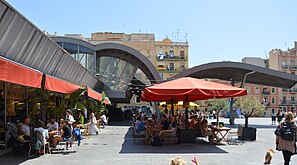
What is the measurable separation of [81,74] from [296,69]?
69932mm

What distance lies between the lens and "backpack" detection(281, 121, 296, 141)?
28.5 ft

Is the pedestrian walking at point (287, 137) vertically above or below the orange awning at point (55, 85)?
below

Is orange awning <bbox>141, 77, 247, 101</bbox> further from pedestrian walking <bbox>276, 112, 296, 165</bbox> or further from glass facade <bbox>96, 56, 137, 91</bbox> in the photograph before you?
glass facade <bbox>96, 56, 137, 91</bbox>

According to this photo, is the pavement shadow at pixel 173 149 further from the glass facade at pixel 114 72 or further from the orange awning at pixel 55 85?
the glass facade at pixel 114 72

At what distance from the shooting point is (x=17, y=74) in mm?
8883

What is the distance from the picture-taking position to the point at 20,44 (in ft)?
35.8

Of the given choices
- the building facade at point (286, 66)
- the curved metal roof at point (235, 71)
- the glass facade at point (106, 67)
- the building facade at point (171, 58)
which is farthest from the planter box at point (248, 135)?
the building facade at point (286, 66)

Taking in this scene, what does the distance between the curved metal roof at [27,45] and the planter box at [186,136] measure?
5962 millimetres

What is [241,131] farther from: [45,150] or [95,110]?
[95,110]

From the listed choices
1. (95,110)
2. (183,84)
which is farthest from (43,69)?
(95,110)

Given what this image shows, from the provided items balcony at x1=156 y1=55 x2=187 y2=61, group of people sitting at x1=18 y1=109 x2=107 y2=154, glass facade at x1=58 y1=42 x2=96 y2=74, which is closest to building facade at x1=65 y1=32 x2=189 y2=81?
balcony at x1=156 y1=55 x2=187 y2=61

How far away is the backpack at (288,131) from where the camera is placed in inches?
342

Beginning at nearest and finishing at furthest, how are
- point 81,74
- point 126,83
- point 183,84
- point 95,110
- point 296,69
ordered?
point 183,84
point 81,74
point 95,110
point 126,83
point 296,69

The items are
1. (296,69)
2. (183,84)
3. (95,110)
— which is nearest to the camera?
(183,84)
